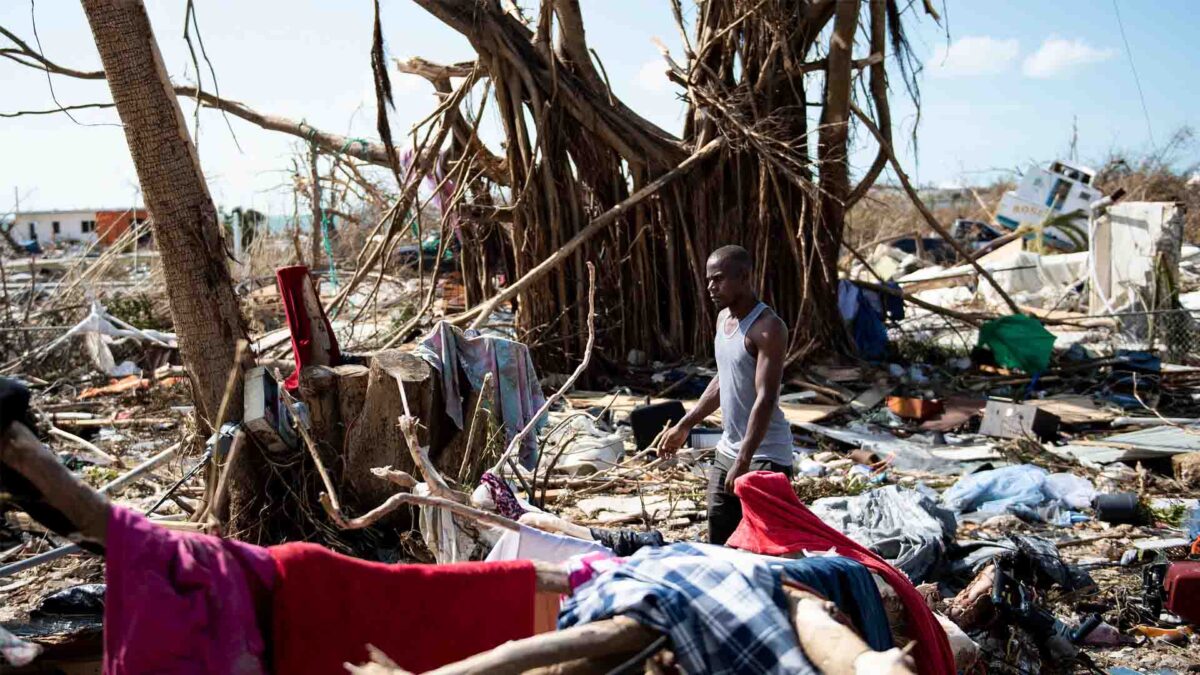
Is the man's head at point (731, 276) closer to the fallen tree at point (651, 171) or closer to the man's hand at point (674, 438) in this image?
the man's hand at point (674, 438)

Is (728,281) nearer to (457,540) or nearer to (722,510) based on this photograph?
(722,510)

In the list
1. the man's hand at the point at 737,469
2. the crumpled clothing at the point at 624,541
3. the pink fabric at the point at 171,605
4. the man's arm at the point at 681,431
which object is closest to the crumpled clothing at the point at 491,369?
the man's arm at the point at 681,431

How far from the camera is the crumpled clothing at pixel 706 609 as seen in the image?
2086 mm

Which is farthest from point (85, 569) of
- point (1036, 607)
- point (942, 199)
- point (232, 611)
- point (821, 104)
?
point (942, 199)

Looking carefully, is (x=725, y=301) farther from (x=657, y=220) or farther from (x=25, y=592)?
(x=657, y=220)

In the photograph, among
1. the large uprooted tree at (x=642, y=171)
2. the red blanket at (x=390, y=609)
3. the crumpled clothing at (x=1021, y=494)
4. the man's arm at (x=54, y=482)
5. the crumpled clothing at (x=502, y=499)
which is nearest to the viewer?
the man's arm at (x=54, y=482)

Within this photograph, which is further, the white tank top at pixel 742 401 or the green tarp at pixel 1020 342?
the green tarp at pixel 1020 342

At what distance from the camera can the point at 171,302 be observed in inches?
185

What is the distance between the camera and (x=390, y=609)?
2170mm

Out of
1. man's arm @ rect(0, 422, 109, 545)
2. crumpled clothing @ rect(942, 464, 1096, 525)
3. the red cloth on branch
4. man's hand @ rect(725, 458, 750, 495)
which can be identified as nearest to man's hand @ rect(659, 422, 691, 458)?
man's hand @ rect(725, 458, 750, 495)

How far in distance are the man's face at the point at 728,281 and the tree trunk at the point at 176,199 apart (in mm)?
2093

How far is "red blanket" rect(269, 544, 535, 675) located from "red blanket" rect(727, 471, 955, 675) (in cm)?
92

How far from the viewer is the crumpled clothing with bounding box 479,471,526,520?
11.2ft

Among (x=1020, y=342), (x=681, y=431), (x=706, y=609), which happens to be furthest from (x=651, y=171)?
(x=706, y=609)
